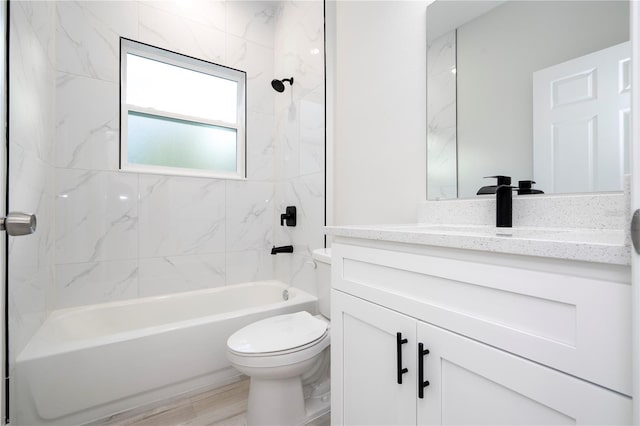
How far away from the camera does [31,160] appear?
138 centimetres

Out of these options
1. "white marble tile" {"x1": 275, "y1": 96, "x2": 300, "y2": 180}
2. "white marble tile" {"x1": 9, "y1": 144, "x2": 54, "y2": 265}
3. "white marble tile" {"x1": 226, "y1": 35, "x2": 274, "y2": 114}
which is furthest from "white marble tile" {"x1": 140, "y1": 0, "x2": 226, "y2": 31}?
"white marble tile" {"x1": 9, "y1": 144, "x2": 54, "y2": 265}

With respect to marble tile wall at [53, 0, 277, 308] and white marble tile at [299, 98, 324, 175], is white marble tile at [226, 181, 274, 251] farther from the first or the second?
white marble tile at [299, 98, 324, 175]

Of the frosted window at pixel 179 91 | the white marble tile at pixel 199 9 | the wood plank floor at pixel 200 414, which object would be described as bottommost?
the wood plank floor at pixel 200 414

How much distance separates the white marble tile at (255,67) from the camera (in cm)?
241

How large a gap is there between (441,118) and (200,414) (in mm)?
1831

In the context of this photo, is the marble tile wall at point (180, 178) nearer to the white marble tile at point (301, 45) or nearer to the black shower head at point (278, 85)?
the white marble tile at point (301, 45)

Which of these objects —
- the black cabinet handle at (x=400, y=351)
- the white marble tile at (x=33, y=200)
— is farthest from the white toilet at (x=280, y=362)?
the white marble tile at (x=33, y=200)

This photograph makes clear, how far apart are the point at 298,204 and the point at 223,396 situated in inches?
51.5

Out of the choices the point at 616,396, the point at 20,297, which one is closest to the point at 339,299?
the point at 616,396

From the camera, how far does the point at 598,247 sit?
46 centimetres

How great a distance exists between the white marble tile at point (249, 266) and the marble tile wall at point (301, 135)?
3.8 inches

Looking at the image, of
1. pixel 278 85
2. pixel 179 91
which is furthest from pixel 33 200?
pixel 278 85

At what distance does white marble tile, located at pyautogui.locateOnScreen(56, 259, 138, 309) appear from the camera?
183 centimetres

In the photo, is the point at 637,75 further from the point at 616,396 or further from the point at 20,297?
the point at 20,297
